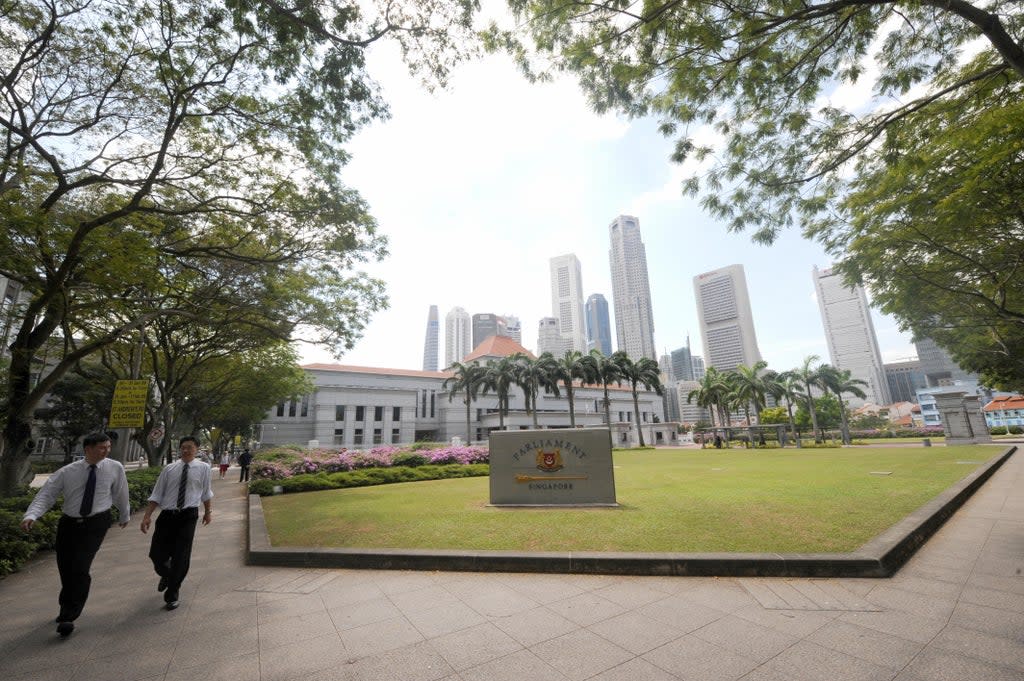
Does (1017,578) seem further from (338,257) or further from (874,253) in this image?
(338,257)

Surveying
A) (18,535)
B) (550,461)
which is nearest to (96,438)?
(18,535)

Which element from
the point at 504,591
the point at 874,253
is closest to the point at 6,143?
the point at 504,591

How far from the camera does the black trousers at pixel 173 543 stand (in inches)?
184

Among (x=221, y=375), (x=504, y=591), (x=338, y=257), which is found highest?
(x=338, y=257)

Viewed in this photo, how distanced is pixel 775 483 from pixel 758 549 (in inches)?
296

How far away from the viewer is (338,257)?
43.8 feet

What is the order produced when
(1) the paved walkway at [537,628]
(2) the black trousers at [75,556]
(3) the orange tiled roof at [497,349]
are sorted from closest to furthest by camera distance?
(1) the paved walkway at [537,628] → (2) the black trousers at [75,556] → (3) the orange tiled roof at [497,349]

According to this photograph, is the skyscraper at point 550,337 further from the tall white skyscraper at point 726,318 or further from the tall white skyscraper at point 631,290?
the tall white skyscraper at point 726,318

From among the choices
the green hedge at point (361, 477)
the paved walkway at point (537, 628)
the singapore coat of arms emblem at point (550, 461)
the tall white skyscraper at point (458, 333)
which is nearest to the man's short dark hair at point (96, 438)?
the paved walkway at point (537, 628)

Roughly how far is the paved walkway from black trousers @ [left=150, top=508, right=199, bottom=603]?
388mm

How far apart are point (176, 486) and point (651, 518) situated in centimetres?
695

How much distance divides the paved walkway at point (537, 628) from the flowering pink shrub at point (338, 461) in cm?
1044

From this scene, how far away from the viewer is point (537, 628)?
3.74m

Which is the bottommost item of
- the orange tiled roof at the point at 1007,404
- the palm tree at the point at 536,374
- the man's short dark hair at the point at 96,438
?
the man's short dark hair at the point at 96,438
